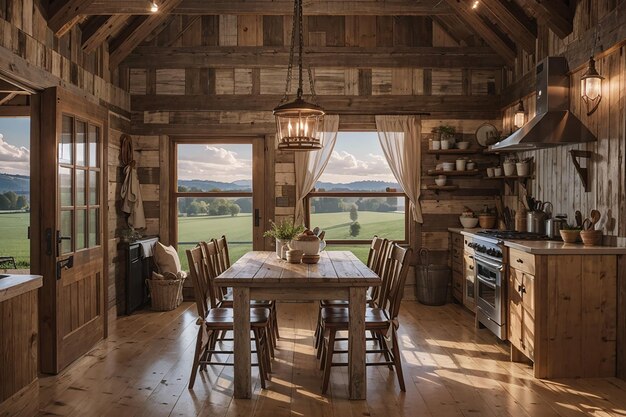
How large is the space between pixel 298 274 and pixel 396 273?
0.72 metres

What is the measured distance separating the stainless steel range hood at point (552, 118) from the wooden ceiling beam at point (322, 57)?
186 centimetres

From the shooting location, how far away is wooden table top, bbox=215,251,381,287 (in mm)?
3629

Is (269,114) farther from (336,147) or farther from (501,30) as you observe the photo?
(501,30)

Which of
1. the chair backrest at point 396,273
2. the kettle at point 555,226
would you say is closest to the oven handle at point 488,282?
the kettle at point 555,226

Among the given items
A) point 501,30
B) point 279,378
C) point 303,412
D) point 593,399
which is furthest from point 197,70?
point 593,399

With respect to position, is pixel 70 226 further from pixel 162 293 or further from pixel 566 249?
pixel 566 249

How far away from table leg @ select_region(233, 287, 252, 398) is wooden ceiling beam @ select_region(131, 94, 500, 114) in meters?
3.87

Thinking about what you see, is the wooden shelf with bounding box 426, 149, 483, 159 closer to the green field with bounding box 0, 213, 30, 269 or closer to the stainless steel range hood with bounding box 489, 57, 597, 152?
the stainless steel range hood with bounding box 489, 57, 597, 152

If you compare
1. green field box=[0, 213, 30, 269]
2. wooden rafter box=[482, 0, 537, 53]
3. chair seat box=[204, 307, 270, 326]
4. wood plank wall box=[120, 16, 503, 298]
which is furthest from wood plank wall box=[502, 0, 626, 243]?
green field box=[0, 213, 30, 269]

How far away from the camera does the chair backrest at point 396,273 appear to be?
3.74m

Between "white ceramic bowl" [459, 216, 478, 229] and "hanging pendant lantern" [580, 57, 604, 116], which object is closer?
"hanging pendant lantern" [580, 57, 604, 116]

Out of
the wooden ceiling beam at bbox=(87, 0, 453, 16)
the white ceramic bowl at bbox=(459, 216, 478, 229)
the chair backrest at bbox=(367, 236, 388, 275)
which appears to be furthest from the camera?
the white ceramic bowl at bbox=(459, 216, 478, 229)

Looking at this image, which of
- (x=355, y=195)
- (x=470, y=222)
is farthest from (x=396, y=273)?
(x=355, y=195)

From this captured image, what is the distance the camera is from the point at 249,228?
23.9 feet
